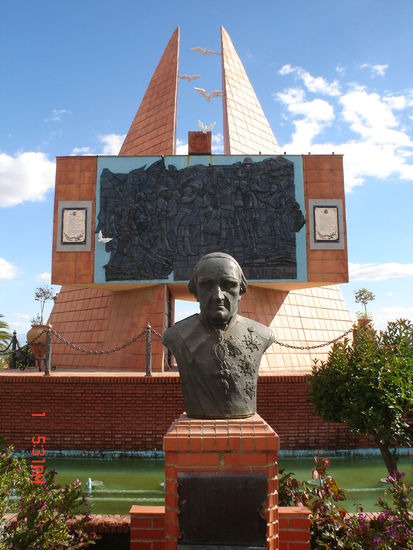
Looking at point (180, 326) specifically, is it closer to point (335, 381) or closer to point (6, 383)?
point (335, 381)

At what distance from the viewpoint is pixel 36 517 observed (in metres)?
3.04

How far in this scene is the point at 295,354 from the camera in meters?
13.1

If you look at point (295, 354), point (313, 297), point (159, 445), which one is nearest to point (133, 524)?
point (159, 445)

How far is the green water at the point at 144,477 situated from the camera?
5.66m

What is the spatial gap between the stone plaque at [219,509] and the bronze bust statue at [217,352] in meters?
0.46

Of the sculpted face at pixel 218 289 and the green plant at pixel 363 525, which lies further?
the green plant at pixel 363 525

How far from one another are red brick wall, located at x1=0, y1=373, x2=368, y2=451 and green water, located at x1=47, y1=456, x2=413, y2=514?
36 centimetres

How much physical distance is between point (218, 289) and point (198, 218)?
9.50m

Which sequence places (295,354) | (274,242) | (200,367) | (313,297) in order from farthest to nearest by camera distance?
(313,297)
(295,354)
(274,242)
(200,367)

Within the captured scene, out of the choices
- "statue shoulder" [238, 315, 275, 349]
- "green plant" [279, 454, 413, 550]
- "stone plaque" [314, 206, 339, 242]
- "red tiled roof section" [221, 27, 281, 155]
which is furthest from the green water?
"red tiled roof section" [221, 27, 281, 155]

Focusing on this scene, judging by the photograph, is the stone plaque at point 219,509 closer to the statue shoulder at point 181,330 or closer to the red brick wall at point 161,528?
the red brick wall at point 161,528

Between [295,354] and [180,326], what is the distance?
10649 millimetres

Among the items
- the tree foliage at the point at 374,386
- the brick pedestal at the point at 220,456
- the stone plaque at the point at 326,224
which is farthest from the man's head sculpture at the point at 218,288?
the stone plaque at the point at 326,224

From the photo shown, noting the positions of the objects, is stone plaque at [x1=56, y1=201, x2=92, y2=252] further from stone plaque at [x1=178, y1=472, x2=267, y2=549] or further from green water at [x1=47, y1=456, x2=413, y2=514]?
stone plaque at [x1=178, y1=472, x2=267, y2=549]
